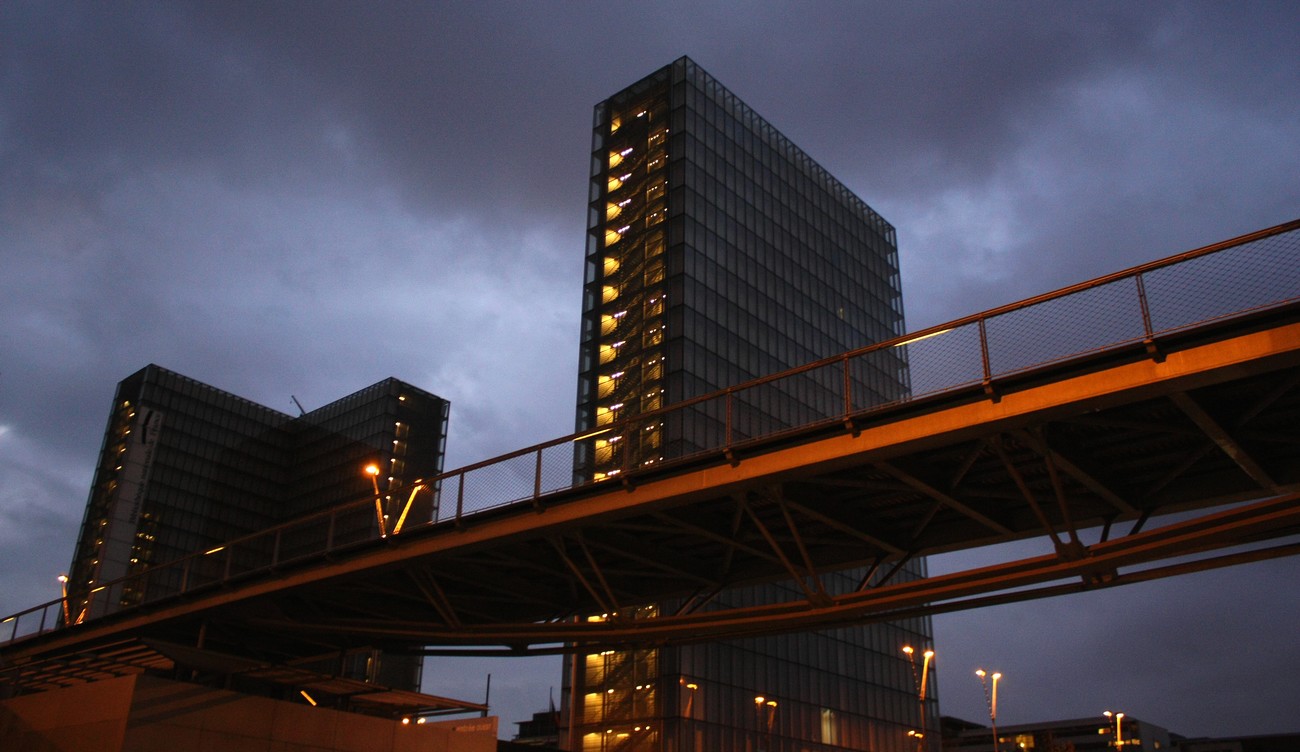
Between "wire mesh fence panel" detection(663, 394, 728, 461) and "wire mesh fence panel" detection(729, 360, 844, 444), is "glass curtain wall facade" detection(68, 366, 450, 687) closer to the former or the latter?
"wire mesh fence panel" detection(729, 360, 844, 444)

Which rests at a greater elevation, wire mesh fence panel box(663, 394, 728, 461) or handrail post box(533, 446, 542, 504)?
wire mesh fence panel box(663, 394, 728, 461)

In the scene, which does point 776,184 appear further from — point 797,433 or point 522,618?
point 797,433

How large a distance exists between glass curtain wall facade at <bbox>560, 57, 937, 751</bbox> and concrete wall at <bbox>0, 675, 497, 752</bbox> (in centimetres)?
3353

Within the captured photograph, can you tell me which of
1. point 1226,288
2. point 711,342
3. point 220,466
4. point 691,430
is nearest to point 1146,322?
point 1226,288

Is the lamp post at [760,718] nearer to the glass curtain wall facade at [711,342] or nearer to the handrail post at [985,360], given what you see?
the glass curtain wall facade at [711,342]

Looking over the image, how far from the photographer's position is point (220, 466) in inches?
5315

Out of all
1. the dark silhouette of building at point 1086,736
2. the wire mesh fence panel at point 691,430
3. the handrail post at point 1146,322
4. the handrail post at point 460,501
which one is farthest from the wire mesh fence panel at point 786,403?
the dark silhouette of building at point 1086,736

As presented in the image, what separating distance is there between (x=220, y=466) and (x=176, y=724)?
374ft

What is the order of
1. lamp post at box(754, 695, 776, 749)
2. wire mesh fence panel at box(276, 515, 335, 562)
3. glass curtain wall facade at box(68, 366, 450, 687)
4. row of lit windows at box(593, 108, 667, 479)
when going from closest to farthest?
lamp post at box(754, 695, 776, 749) → row of lit windows at box(593, 108, 667, 479) → glass curtain wall facade at box(68, 366, 450, 687) → wire mesh fence panel at box(276, 515, 335, 562)

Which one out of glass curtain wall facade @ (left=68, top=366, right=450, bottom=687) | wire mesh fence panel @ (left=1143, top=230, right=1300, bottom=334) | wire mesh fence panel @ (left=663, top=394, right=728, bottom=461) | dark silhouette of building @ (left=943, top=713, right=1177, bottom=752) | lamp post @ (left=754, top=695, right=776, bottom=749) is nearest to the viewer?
wire mesh fence panel @ (left=1143, top=230, right=1300, bottom=334)

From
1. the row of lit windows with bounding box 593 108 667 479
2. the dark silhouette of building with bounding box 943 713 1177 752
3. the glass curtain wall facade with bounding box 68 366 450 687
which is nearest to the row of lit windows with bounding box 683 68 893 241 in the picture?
the row of lit windows with bounding box 593 108 667 479

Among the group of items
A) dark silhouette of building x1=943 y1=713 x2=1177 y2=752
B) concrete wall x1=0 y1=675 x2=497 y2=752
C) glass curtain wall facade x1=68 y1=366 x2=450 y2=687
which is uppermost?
glass curtain wall facade x1=68 y1=366 x2=450 y2=687

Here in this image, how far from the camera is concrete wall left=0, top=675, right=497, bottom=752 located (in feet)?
93.7

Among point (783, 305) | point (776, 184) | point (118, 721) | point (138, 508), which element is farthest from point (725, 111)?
point (138, 508)
